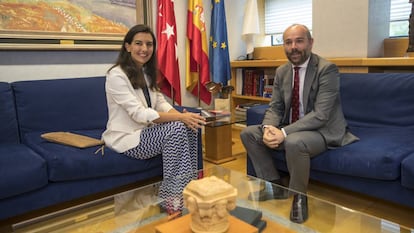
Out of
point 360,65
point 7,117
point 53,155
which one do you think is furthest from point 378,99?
point 7,117

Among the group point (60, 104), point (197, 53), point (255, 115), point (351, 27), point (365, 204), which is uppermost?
point (351, 27)

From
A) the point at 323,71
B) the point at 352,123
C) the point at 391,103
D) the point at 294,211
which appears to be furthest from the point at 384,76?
the point at 294,211

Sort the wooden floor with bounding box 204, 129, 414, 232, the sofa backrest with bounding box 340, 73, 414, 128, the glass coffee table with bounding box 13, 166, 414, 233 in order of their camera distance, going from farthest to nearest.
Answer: the sofa backrest with bounding box 340, 73, 414, 128
the wooden floor with bounding box 204, 129, 414, 232
the glass coffee table with bounding box 13, 166, 414, 233

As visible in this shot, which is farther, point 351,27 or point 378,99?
point 351,27

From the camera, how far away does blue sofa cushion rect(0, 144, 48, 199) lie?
1.75 m

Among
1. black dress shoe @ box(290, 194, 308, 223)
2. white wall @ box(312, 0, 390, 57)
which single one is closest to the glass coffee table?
black dress shoe @ box(290, 194, 308, 223)

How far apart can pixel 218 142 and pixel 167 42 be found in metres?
1.09

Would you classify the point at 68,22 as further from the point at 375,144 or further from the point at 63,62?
the point at 375,144

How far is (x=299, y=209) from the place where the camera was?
1508 mm

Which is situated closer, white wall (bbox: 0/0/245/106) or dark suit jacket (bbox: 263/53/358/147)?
dark suit jacket (bbox: 263/53/358/147)

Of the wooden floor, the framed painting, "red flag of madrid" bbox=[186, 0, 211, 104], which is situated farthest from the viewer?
"red flag of madrid" bbox=[186, 0, 211, 104]

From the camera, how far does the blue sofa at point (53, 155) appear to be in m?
1.84

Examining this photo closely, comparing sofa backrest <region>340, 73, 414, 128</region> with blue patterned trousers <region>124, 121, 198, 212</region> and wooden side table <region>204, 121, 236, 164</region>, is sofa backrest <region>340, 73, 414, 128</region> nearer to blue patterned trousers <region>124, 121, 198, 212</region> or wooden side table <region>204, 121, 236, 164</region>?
wooden side table <region>204, 121, 236, 164</region>

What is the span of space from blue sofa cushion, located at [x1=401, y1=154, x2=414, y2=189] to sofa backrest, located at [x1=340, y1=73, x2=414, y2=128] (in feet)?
2.00
